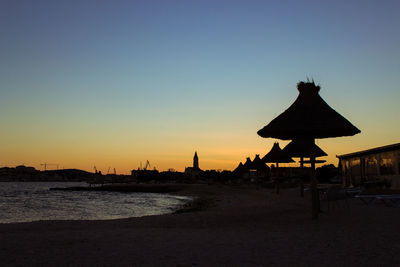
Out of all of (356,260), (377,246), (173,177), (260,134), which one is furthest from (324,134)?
(173,177)

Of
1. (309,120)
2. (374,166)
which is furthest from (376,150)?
(309,120)

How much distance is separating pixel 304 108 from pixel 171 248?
6.55m

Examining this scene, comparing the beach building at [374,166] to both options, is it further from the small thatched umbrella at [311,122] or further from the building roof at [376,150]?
the small thatched umbrella at [311,122]

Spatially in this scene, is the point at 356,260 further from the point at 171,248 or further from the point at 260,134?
the point at 260,134

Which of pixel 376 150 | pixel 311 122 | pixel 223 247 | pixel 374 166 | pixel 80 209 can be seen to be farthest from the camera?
pixel 80 209

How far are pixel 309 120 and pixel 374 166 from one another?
15.7 meters

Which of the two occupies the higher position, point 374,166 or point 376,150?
point 376,150

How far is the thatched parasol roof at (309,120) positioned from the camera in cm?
1011

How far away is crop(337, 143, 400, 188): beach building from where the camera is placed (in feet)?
66.3

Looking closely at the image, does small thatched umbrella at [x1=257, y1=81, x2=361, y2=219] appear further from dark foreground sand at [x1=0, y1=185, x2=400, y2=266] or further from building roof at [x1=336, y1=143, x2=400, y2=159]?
building roof at [x1=336, y1=143, x2=400, y2=159]

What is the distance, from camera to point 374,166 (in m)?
23.1

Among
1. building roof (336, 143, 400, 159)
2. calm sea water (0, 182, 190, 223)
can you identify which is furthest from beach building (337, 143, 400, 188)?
calm sea water (0, 182, 190, 223)

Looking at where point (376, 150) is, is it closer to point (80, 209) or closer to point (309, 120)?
point (309, 120)

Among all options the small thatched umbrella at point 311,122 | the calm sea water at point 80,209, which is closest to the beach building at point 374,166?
the small thatched umbrella at point 311,122
